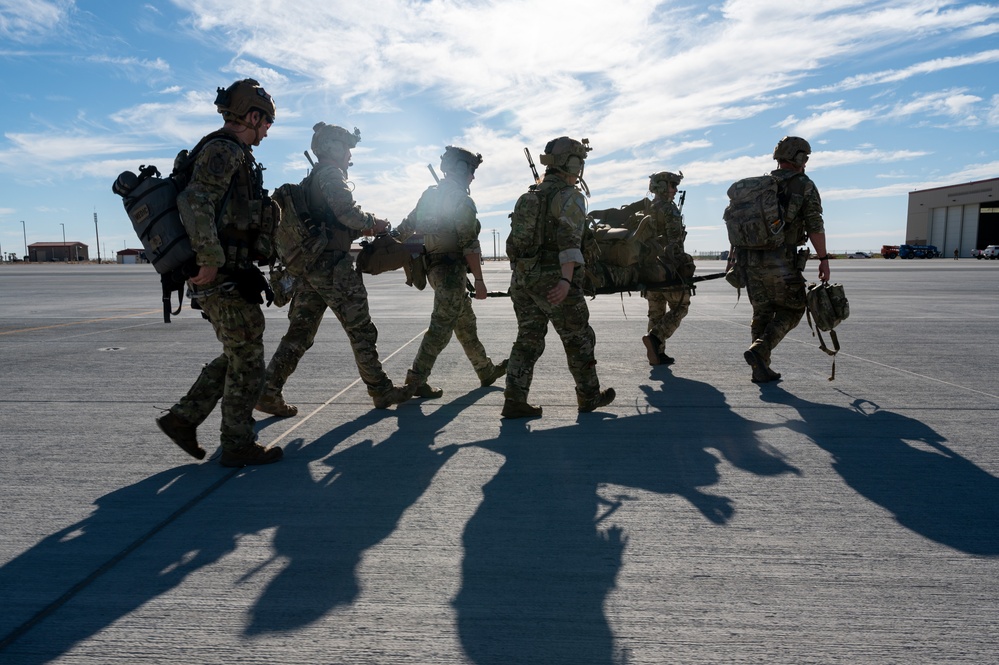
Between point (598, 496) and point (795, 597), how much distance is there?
1173mm

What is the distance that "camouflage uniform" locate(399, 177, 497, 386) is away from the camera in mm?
5793

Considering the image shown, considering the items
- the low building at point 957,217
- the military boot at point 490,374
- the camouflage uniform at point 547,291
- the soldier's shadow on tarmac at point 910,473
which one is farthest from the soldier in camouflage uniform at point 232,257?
the low building at point 957,217

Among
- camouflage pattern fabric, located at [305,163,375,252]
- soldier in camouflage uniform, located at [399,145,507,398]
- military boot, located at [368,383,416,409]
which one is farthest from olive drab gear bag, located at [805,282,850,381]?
camouflage pattern fabric, located at [305,163,375,252]

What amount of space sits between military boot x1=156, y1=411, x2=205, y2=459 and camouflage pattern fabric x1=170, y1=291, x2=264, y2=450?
0.04 m

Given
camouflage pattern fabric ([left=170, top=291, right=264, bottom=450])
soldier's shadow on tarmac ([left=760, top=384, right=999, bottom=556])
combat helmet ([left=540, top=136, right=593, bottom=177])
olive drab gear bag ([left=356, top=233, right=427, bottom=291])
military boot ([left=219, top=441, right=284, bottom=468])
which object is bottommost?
soldier's shadow on tarmac ([left=760, top=384, right=999, bottom=556])

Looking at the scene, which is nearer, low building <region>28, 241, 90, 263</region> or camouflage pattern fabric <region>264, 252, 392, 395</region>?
camouflage pattern fabric <region>264, 252, 392, 395</region>

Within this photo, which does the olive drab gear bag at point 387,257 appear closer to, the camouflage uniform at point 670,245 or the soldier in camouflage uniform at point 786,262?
the camouflage uniform at point 670,245

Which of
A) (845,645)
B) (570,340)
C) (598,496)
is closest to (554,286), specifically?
(570,340)

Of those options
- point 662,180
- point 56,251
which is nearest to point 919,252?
point 662,180

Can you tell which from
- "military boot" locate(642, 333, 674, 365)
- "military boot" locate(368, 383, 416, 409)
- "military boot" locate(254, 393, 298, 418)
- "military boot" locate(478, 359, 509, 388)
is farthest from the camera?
"military boot" locate(642, 333, 674, 365)

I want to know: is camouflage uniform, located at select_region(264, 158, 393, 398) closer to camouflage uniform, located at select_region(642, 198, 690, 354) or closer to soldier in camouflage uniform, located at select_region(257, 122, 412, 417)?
soldier in camouflage uniform, located at select_region(257, 122, 412, 417)

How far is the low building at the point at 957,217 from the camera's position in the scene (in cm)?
7544

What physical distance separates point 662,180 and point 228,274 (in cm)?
495

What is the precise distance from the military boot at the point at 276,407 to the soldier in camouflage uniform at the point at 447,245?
1.01 metres
